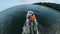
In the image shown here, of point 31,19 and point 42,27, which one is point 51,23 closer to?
point 42,27

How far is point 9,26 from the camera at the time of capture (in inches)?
816

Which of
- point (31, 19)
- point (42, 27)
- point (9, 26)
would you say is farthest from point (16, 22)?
point (31, 19)

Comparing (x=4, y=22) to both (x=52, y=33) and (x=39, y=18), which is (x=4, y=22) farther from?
(x=52, y=33)

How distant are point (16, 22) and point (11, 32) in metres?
2.13

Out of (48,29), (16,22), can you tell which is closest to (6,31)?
(16,22)

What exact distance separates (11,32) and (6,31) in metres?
0.51

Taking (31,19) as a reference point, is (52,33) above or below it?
below

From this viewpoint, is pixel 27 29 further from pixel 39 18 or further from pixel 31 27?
pixel 39 18

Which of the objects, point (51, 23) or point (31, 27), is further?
point (51, 23)

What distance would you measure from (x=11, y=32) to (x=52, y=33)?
3.27 meters

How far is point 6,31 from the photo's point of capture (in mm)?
19844

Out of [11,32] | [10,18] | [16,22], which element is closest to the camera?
[11,32]

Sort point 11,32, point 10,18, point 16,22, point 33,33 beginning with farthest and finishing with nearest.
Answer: point 10,18
point 16,22
point 11,32
point 33,33

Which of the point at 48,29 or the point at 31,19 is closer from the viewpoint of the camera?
the point at 31,19
